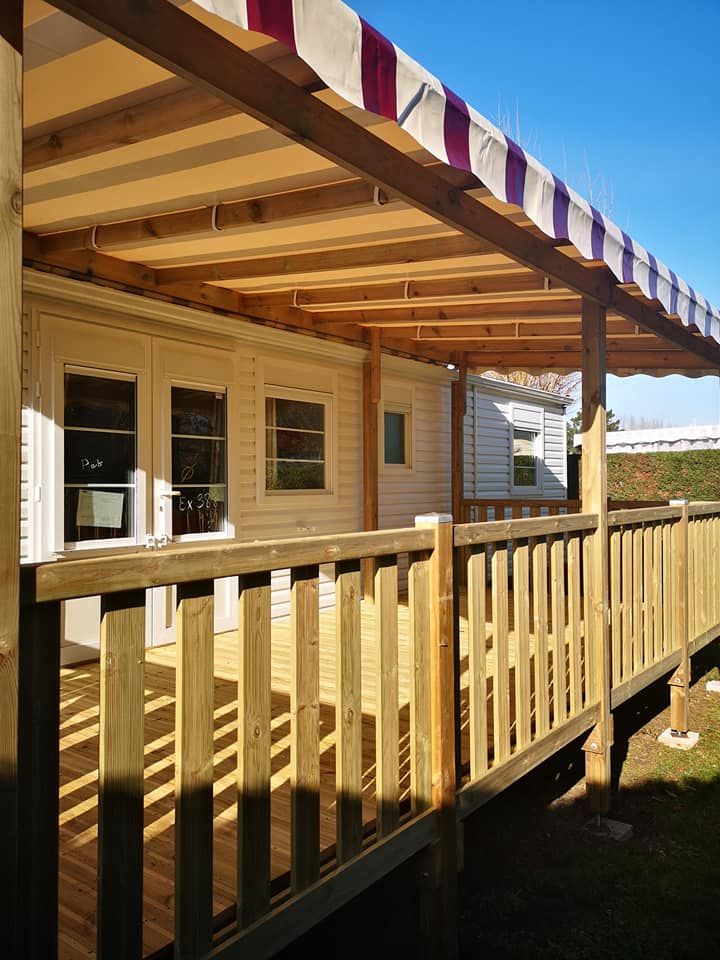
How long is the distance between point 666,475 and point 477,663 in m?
14.7

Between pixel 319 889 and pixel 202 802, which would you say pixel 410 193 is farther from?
pixel 319 889

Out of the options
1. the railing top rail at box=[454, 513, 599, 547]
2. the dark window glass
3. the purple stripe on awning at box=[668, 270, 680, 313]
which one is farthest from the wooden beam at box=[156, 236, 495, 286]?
the dark window glass

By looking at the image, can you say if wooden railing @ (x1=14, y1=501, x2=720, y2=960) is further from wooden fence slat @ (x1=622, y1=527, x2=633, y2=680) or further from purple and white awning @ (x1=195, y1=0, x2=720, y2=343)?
purple and white awning @ (x1=195, y1=0, x2=720, y2=343)

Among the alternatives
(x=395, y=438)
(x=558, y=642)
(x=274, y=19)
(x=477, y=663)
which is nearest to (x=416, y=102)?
(x=274, y=19)

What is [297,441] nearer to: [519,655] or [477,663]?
[519,655]

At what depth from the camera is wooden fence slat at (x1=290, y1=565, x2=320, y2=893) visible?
2.06m

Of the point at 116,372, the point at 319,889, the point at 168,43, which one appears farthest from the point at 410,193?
the point at 116,372

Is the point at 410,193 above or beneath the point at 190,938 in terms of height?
above

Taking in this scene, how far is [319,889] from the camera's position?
7.00 ft

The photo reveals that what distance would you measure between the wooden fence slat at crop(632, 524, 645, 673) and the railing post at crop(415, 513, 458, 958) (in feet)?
7.50

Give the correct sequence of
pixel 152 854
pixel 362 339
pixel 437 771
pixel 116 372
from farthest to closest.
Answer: pixel 362 339, pixel 116 372, pixel 437 771, pixel 152 854

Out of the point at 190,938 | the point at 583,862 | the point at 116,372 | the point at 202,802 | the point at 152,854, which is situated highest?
the point at 116,372

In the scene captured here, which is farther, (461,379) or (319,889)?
(461,379)

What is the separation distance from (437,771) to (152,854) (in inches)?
39.0
